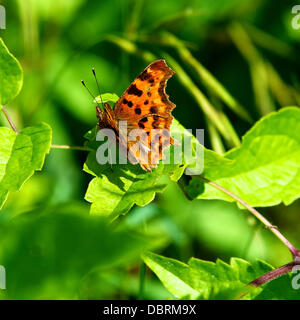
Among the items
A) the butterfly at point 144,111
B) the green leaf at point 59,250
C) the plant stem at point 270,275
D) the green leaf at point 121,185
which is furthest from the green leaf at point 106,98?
the green leaf at point 59,250

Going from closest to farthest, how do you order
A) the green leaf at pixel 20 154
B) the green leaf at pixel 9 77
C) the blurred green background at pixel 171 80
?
1. the green leaf at pixel 20 154
2. the green leaf at pixel 9 77
3. the blurred green background at pixel 171 80

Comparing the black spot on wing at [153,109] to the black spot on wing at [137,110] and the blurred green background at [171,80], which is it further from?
the blurred green background at [171,80]

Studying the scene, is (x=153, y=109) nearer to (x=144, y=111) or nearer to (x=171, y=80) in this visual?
(x=144, y=111)

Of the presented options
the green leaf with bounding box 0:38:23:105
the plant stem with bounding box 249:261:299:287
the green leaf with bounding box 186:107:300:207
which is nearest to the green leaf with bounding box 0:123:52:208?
the green leaf with bounding box 0:38:23:105

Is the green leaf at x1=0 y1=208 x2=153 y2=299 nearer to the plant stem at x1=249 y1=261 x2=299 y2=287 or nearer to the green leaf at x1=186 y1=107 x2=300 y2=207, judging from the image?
the plant stem at x1=249 y1=261 x2=299 y2=287

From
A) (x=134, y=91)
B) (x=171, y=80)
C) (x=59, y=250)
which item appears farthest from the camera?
(x=171, y=80)

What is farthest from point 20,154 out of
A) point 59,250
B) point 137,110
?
point 59,250
